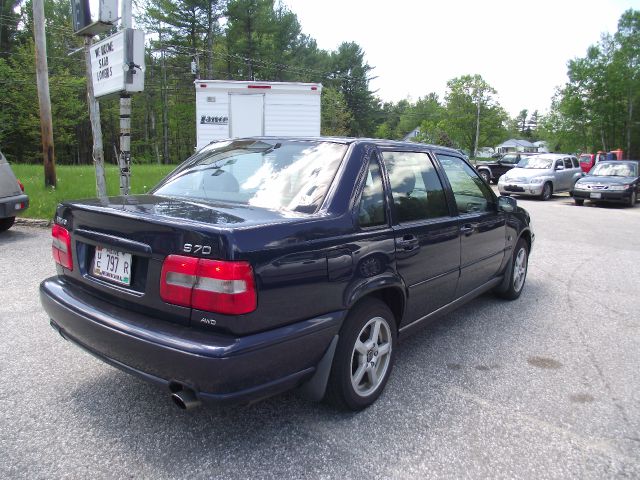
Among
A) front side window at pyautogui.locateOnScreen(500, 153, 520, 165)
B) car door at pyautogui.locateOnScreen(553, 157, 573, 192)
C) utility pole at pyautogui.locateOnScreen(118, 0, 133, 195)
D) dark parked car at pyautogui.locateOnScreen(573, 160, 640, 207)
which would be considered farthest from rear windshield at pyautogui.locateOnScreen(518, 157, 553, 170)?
utility pole at pyautogui.locateOnScreen(118, 0, 133, 195)

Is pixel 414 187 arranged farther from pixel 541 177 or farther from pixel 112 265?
pixel 541 177

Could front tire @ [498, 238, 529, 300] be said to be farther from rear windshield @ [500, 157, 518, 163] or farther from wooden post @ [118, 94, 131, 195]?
rear windshield @ [500, 157, 518, 163]

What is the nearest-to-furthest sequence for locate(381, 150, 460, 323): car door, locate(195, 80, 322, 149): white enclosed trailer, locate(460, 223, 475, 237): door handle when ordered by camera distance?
locate(381, 150, 460, 323): car door < locate(460, 223, 475, 237): door handle < locate(195, 80, 322, 149): white enclosed trailer

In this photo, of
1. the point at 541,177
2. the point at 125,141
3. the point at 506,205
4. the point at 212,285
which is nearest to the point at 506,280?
the point at 506,205

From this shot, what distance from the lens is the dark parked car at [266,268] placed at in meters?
2.16

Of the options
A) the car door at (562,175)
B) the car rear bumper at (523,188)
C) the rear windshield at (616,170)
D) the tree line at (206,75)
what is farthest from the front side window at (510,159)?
the tree line at (206,75)

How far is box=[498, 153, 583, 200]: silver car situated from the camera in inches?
700

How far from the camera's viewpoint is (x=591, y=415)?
2.91 meters

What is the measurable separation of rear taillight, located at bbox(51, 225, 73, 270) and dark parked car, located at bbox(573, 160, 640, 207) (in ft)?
55.8

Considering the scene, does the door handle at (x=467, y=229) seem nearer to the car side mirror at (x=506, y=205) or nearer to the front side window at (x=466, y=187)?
the front side window at (x=466, y=187)

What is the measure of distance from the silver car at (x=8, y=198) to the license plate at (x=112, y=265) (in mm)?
6262

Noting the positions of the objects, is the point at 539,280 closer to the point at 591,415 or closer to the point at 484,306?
the point at 484,306

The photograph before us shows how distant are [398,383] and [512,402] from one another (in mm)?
721

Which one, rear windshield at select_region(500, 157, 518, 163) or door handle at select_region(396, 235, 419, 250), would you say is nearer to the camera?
door handle at select_region(396, 235, 419, 250)
